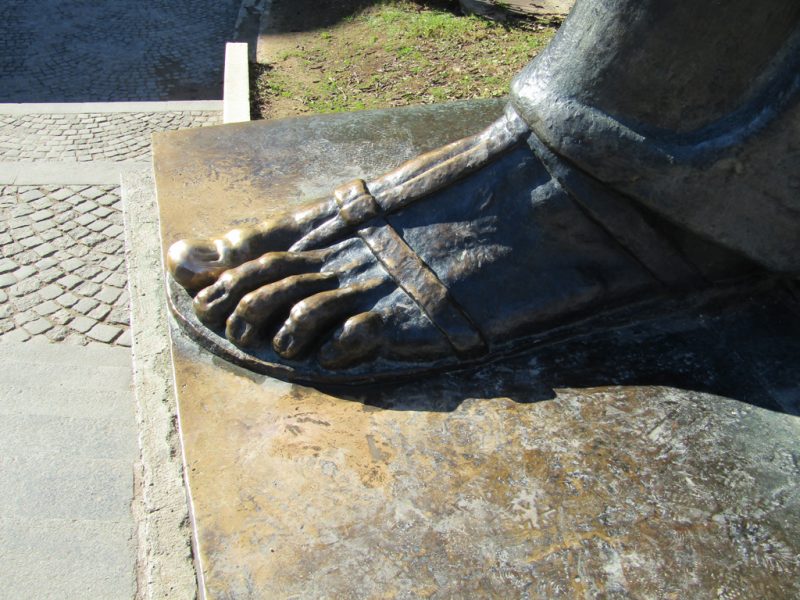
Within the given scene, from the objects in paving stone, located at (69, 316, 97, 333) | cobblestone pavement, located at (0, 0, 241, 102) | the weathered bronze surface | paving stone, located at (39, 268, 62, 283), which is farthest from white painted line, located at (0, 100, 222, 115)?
the weathered bronze surface

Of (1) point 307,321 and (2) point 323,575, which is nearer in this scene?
(2) point 323,575

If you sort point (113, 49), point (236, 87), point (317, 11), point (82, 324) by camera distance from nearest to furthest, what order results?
point (82, 324) < point (236, 87) < point (113, 49) < point (317, 11)

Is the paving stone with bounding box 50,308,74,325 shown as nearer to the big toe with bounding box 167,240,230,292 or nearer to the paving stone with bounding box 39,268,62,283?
the paving stone with bounding box 39,268,62,283

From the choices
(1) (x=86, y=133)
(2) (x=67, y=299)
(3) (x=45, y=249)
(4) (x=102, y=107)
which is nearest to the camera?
(2) (x=67, y=299)

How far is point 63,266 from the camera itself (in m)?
3.29

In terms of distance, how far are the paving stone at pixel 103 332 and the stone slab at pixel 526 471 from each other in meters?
1.24

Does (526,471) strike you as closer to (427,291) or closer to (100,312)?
(427,291)

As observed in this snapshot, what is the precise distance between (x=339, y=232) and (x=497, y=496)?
0.73m

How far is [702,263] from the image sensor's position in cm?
191

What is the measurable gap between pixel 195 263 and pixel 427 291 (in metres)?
0.57

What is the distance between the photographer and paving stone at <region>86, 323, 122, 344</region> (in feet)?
9.62

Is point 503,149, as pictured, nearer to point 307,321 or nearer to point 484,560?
point 307,321

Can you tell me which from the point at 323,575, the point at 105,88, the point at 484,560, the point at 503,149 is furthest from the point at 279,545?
the point at 105,88

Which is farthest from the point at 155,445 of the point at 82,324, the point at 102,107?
the point at 102,107
